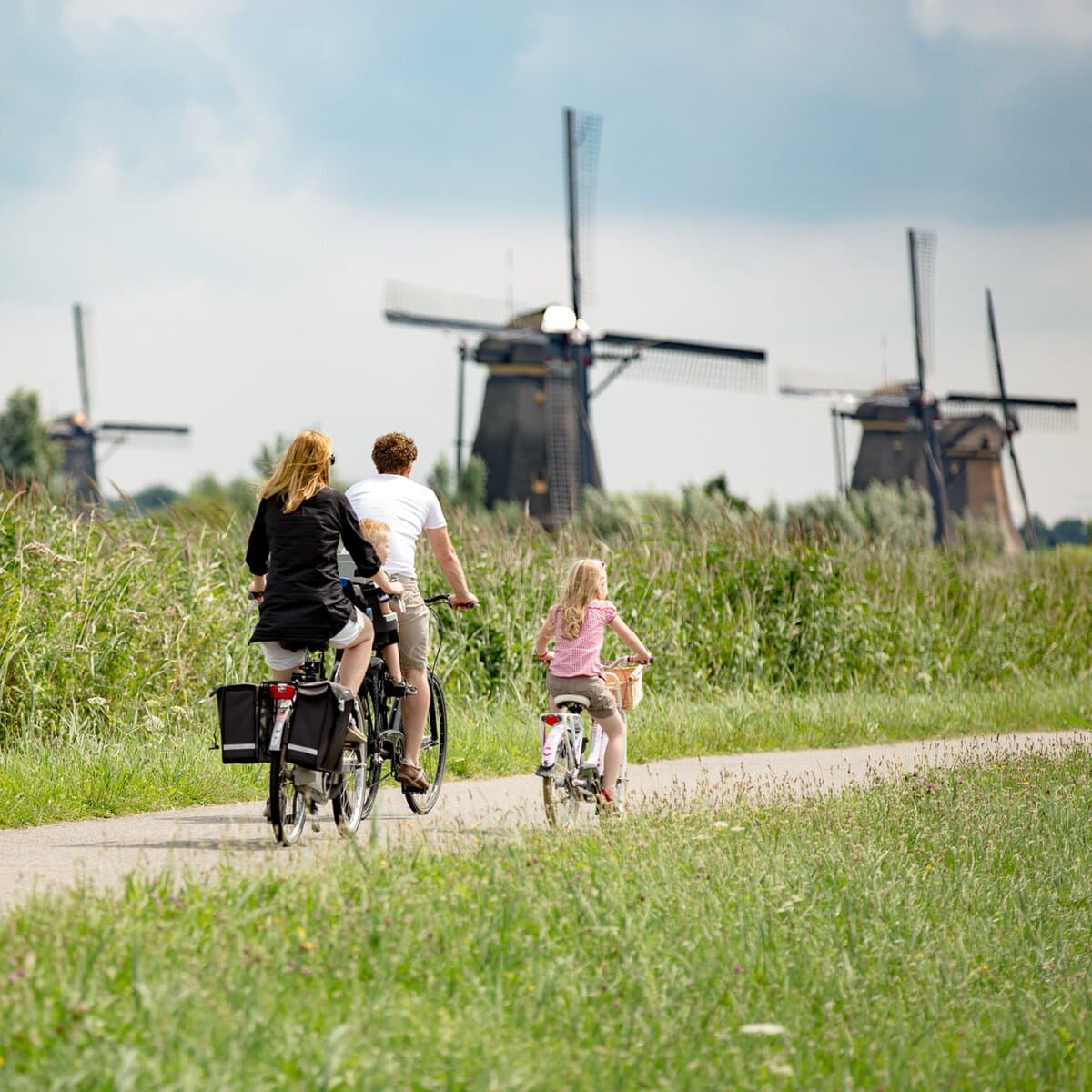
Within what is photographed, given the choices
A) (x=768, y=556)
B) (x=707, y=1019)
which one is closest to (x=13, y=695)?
(x=707, y=1019)

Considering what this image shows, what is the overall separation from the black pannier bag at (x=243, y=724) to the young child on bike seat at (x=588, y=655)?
5.46 feet

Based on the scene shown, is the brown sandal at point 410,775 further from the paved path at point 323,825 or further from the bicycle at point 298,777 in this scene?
the bicycle at point 298,777

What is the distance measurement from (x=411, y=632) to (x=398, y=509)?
2.22ft

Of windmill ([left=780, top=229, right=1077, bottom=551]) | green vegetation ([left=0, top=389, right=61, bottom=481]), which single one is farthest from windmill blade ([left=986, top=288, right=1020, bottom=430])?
green vegetation ([left=0, top=389, right=61, bottom=481])

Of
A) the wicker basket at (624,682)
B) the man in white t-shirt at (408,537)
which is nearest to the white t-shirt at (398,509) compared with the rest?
the man in white t-shirt at (408,537)

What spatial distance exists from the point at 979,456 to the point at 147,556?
54.1 m

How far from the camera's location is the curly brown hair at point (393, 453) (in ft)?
26.1

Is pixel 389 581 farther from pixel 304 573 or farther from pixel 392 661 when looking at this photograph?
pixel 304 573

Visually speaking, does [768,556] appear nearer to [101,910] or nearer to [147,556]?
[147,556]

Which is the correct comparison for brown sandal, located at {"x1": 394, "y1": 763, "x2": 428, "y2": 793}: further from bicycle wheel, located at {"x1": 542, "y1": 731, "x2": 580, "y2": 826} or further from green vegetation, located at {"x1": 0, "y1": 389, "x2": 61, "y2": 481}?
green vegetation, located at {"x1": 0, "y1": 389, "x2": 61, "y2": 481}

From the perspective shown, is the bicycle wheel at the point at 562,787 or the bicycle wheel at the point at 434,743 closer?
the bicycle wheel at the point at 562,787

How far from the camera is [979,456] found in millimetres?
61500

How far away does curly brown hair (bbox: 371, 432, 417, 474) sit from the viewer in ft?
26.1

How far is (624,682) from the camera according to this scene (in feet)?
26.6
